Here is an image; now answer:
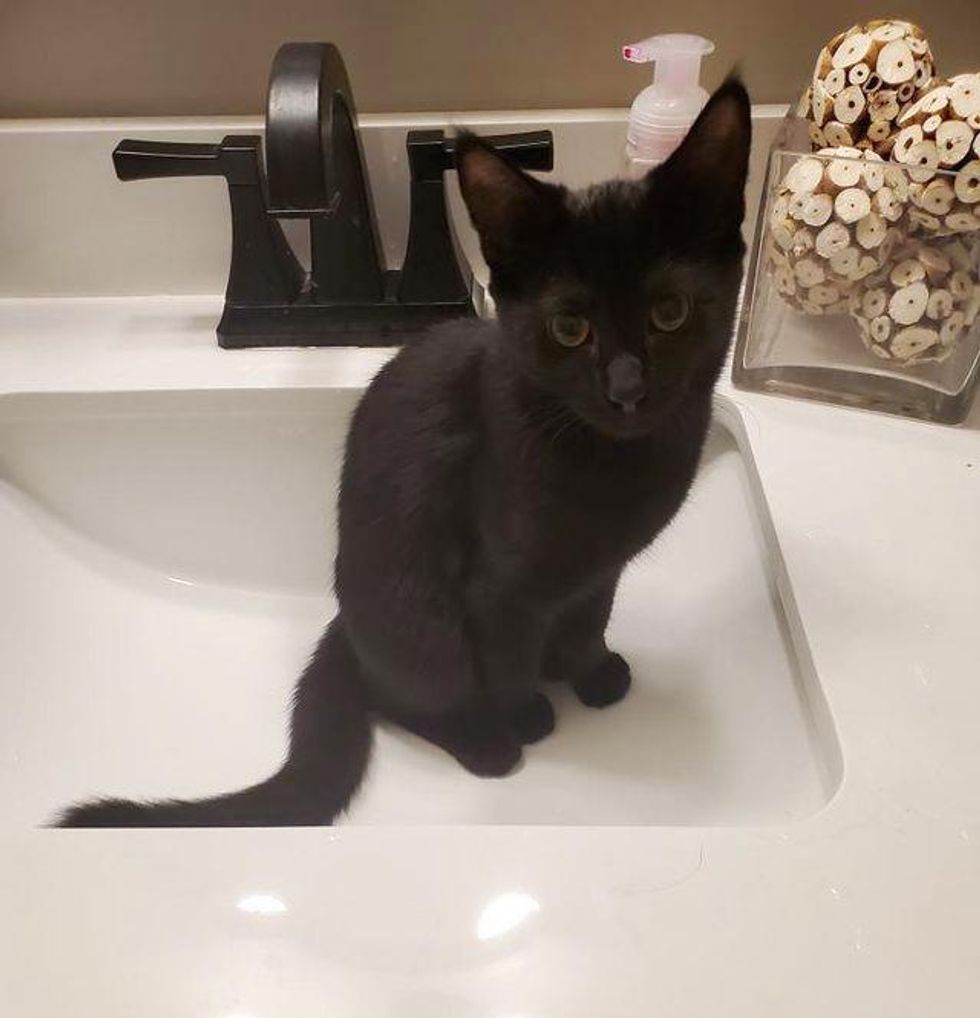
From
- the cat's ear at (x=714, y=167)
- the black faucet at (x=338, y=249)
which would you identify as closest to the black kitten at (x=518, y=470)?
the cat's ear at (x=714, y=167)

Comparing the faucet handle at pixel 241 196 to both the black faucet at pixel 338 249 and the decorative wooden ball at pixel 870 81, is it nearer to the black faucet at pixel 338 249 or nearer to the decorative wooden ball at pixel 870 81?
the black faucet at pixel 338 249

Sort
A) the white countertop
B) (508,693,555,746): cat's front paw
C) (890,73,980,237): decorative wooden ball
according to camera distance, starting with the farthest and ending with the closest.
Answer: (508,693,555,746): cat's front paw < (890,73,980,237): decorative wooden ball < the white countertop

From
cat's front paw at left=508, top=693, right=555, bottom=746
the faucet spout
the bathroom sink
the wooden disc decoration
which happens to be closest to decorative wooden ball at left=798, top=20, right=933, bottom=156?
the wooden disc decoration

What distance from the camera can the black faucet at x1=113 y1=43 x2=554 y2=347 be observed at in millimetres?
773

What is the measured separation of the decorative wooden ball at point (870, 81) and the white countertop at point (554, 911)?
42 cm

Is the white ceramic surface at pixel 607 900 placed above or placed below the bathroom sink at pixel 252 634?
above

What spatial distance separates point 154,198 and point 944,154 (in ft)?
2.22

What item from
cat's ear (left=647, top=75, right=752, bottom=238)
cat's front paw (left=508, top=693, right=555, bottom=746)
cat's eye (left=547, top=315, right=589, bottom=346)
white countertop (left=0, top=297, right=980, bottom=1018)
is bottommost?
cat's front paw (left=508, top=693, right=555, bottom=746)

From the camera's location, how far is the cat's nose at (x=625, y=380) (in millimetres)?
533

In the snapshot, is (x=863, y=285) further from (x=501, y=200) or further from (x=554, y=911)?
(x=554, y=911)

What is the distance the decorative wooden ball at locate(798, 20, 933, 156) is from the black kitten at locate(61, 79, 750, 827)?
0.23 metres

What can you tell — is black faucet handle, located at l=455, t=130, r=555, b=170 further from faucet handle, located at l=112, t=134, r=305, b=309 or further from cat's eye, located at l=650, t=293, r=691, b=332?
cat's eye, located at l=650, t=293, r=691, b=332

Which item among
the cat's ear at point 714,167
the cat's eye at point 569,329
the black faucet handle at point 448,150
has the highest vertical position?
the cat's ear at point 714,167

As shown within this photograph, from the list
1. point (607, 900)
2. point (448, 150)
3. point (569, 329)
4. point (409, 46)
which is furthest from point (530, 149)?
point (607, 900)
